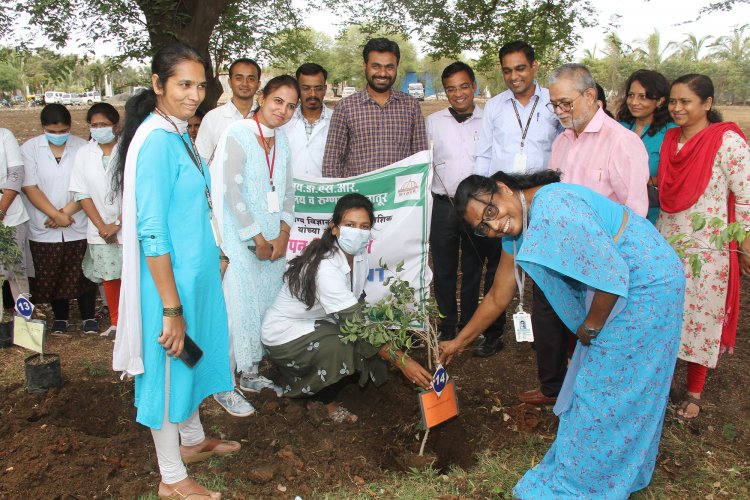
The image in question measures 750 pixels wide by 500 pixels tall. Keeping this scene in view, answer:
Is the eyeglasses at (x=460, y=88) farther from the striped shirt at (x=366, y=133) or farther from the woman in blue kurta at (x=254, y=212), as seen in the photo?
the woman in blue kurta at (x=254, y=212)

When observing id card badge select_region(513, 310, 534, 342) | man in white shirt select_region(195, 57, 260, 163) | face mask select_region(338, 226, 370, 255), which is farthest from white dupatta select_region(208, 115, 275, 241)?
id card badge select_region(513, 310, 534, 342)

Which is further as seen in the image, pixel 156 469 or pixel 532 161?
pixel 532 161

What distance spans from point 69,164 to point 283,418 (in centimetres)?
300

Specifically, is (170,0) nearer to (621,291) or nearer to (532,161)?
(532,161)

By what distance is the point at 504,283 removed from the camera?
115 inches

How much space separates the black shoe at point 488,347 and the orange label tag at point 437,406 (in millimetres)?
1286

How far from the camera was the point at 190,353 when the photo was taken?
8.02ft

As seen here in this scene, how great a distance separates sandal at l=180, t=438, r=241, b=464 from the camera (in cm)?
296

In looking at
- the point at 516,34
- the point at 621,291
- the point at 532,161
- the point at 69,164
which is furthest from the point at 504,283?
the point at 516,34

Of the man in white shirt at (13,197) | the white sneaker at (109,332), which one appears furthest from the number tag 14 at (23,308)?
the white sneaker at (109,332)

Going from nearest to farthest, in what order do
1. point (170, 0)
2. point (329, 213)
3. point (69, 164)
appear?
point (329, 213)
point (69, 164)
point (170, 0)

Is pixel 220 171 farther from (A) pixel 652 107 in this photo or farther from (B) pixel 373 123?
(A) pixel 652 107

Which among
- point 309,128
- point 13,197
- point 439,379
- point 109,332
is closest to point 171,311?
point 439,379

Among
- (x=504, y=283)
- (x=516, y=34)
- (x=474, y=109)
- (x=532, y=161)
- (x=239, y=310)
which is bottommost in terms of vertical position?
(x=239, y=310)
